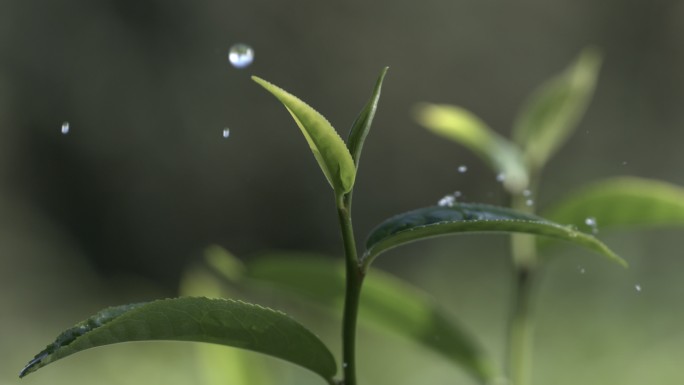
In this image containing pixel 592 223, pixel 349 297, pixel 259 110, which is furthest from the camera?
pixel 259 110

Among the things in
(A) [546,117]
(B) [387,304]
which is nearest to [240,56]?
(B) [387,304]

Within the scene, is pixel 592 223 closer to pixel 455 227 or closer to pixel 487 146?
pixel 487 146

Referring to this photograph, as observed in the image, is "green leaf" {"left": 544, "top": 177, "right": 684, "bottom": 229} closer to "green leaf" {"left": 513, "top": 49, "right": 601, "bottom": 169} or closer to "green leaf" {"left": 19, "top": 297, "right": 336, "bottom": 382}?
"green leaf" {"left": 513, "top": 49, "right": 601, "bottom": 169}

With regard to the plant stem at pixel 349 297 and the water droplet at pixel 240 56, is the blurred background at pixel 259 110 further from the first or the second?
the plant stem at pixel 349 297

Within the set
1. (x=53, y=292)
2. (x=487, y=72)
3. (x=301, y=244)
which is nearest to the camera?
(x=53, y=292)

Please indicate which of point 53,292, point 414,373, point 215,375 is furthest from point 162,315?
point 53,292

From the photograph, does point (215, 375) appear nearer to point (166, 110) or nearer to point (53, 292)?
point (53, 292)

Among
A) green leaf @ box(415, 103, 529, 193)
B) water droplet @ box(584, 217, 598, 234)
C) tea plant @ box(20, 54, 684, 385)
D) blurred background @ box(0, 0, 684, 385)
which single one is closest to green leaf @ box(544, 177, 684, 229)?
water droplet @ box(584, 217, 598, 234)
